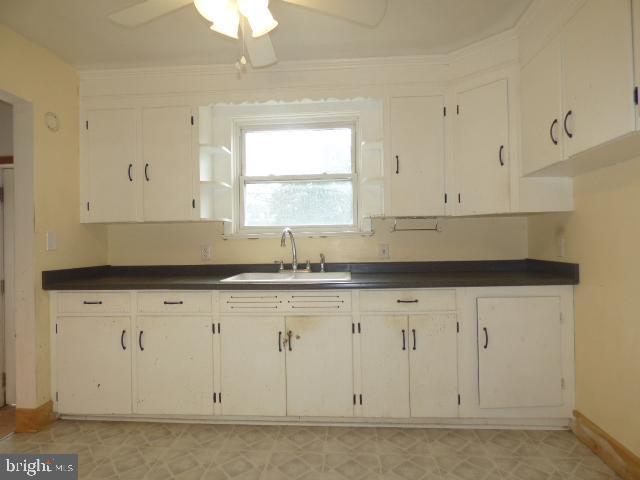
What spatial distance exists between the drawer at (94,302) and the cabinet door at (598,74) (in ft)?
8.71

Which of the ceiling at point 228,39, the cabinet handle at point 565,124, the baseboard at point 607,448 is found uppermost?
the ceiling at point 228,39

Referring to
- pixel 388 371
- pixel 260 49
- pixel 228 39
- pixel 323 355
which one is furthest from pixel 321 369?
pixel 228 39

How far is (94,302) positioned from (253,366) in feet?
3.67

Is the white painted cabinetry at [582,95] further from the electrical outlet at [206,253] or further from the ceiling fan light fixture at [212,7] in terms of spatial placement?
the electrical outlet at [206,253]

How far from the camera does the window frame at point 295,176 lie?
277cm

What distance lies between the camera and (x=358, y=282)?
2080mm

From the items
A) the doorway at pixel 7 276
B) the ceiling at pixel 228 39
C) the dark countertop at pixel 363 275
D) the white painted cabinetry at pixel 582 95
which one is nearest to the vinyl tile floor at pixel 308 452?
the doorway at pixel 7 276

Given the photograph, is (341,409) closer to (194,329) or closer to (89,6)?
(194,329)

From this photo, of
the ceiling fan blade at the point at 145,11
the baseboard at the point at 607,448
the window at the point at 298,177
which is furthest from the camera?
the window at the point at 298,177

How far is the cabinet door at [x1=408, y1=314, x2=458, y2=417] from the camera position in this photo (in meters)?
2.07

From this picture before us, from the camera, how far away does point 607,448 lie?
5.80 feet

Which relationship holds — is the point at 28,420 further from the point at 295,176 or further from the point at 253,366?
the point at 295,176

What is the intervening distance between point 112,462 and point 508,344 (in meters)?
2.31

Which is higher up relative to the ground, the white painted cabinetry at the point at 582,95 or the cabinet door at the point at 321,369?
the white painted cabinetry at the point at 582,95
